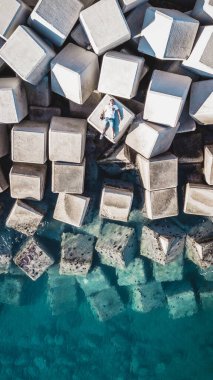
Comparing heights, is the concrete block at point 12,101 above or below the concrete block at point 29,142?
above

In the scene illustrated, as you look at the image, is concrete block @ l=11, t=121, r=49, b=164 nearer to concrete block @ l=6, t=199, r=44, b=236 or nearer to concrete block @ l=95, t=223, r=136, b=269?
concrete block @ l=6, t=199, r=44, b=236

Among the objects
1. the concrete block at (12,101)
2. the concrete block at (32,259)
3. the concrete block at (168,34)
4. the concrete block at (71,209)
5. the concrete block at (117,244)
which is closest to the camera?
the concrete block at (168,34)

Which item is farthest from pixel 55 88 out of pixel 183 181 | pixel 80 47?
pixel 183 181

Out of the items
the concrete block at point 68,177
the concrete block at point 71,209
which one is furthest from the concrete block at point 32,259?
the concrete block at point 68,177

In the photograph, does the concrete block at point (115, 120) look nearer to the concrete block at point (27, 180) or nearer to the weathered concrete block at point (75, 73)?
the weathered concrete block at point (75, 73)

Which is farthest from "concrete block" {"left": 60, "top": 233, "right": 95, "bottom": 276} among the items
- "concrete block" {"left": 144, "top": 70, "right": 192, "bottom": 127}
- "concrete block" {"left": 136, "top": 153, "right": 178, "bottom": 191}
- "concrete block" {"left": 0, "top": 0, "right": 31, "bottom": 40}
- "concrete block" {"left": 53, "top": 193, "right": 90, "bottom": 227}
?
"concrete block" {"left": 0, "top": 0, "right": 31, "bottom": 40}

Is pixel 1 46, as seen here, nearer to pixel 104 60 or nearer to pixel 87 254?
pixel 104 60

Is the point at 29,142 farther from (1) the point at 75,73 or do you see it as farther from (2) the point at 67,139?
(1) the point at 75,73
